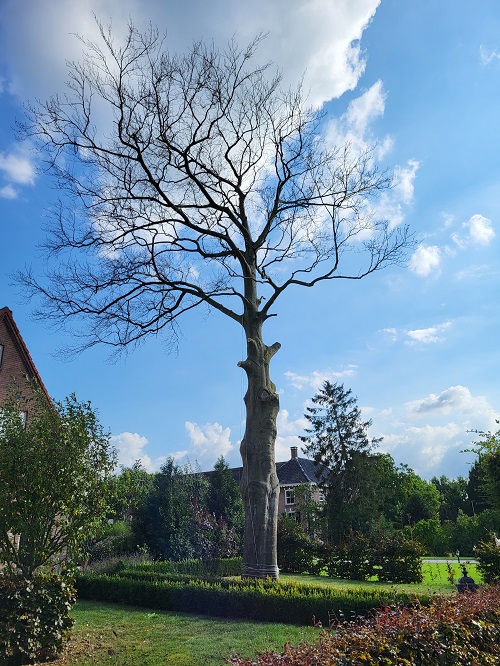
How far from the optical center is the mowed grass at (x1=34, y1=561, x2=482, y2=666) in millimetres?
7191

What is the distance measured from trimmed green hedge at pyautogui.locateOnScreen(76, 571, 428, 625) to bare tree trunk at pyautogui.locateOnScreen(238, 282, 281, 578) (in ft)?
4.25

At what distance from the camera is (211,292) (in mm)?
15391

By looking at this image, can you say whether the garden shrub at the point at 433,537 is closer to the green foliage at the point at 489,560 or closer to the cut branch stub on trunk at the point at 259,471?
the green foliage at the point at 489,560

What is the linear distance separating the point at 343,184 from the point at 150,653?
43.7ft

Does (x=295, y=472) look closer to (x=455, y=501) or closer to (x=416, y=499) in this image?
(x=416, y=499)

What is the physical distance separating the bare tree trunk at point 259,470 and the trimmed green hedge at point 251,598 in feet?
4.25

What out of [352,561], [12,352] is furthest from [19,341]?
[352,561]

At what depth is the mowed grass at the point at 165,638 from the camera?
7191 millimetres

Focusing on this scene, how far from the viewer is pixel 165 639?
8.36 metres

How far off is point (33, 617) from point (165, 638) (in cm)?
234

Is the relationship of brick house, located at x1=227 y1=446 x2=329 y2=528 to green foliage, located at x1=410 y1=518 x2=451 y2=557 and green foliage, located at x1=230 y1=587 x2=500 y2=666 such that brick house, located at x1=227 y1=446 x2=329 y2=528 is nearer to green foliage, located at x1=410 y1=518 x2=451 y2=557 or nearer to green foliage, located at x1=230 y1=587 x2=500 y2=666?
green foliage, located at x1=410 y1=518 x2=451 y2=557

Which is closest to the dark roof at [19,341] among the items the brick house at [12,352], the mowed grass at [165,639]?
the brick house at [12,352]

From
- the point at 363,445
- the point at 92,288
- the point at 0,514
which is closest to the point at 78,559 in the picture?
the point at 0,514

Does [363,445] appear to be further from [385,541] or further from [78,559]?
[78,559]
